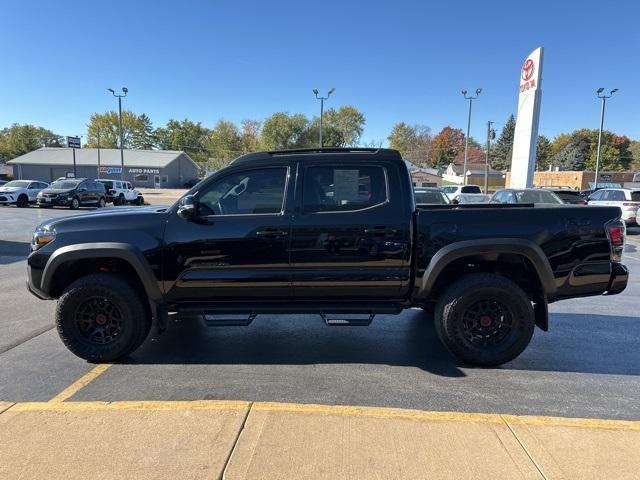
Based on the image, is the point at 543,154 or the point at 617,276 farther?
the point at 543,154

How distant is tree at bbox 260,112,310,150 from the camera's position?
6875 cm

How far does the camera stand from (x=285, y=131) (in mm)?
68750

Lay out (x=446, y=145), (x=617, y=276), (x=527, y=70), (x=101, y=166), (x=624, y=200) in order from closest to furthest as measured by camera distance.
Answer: (x=617, y=276) → (x=624, y=200) → (x=527, y=70) → (x=101, y=166) → (x=446, y=145)

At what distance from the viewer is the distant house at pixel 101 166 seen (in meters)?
61.8

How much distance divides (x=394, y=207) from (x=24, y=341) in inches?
161

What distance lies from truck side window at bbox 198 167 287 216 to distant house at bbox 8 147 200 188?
62.7 meters

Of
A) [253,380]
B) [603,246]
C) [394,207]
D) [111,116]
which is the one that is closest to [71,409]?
[253,380]

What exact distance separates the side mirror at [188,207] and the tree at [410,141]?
105 m

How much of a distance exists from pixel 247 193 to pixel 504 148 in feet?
353

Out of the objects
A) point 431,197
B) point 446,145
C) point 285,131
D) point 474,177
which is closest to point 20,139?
point 285,131

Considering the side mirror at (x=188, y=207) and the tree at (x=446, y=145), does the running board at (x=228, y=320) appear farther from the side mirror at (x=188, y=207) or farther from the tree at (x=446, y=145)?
the tree at (x=446, y=145)

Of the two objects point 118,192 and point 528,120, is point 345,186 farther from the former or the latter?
point 118,192

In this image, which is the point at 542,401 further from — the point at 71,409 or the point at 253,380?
the point at 71,409

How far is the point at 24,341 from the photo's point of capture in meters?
4.80
